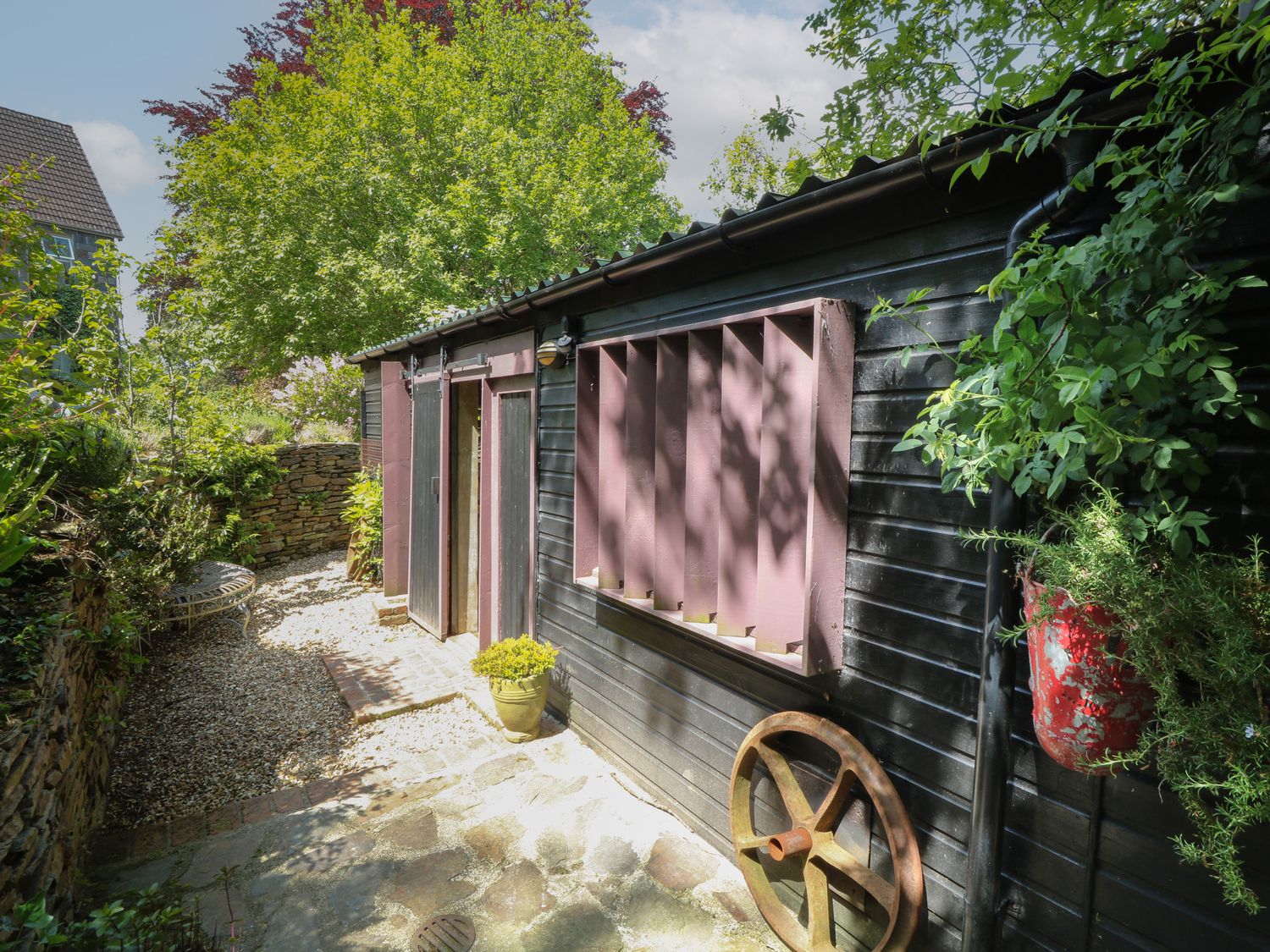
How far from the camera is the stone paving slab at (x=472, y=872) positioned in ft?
8.75

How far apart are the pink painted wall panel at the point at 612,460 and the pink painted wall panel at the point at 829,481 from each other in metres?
1.44

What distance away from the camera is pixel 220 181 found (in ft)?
39.9

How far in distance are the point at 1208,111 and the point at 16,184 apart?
6058 millimetres

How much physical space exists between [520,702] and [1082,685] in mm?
3494

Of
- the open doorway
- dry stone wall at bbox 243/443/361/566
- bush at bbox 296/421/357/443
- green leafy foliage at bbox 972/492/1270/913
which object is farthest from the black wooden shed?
bush at bbox 296/421/357/443

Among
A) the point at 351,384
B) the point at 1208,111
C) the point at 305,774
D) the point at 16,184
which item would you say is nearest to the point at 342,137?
the point at 351,384

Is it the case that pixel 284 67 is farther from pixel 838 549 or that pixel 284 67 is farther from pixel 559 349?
pixel 838 549

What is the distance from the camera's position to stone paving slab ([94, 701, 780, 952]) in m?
2.67

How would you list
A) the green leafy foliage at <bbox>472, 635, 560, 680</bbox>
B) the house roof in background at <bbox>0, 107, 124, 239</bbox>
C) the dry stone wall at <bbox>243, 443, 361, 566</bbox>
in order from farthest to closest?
the house roof in background at <bbox>0, 107, 124, 239</bbox> < the dry stone wall at <bbox>243, 443, 361, 566</bbox> < the green leafy foliage at <bbox>472, 635, 560, 680</bbox>

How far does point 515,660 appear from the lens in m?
4.21

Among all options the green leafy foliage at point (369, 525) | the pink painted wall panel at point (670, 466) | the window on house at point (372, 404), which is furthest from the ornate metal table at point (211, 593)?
the pink painted wall panel at point (670, 466)

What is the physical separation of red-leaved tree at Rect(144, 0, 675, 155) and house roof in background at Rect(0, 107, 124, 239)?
20.4 feet

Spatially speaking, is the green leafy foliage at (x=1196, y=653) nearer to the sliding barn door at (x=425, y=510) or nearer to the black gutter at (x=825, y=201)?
the black gutter at (x=825, y=201)

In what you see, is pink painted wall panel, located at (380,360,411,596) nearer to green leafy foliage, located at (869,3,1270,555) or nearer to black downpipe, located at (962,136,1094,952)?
black downpipe, located at (962,136,1094,952)
